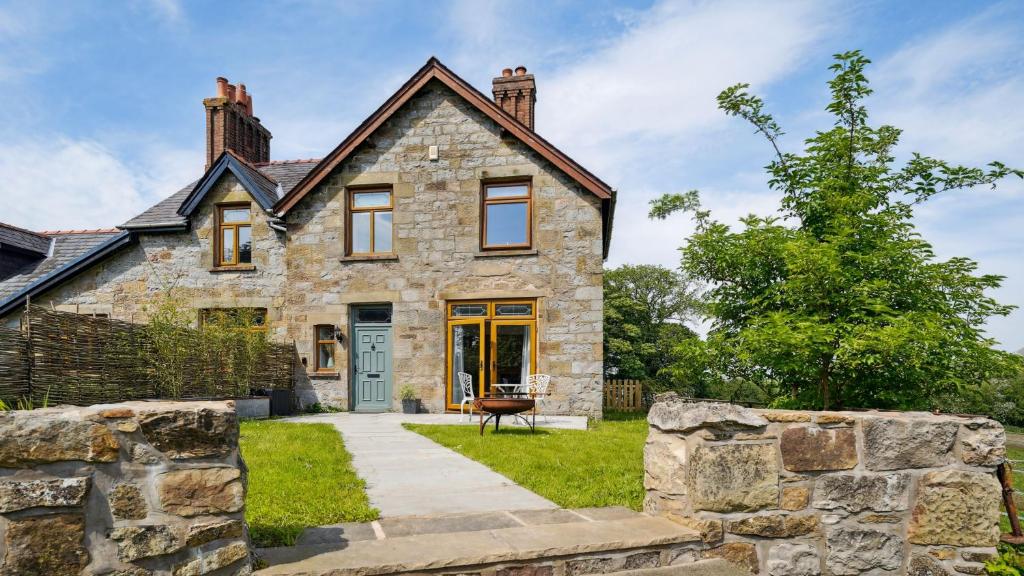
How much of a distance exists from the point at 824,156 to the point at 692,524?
195 inches

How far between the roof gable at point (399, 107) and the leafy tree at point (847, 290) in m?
7.41

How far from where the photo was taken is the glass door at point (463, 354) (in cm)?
1437

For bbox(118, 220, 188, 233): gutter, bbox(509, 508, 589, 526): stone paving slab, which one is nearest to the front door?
bbox(118, 220, 188, 233): gutter

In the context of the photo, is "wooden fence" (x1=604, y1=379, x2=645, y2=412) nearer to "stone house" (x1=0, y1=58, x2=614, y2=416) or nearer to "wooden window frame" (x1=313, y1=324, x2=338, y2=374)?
"stone house" (x1=0, y1=58, x2=614, y2=416)

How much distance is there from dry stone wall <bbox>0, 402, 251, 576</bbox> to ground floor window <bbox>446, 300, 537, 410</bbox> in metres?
11.1

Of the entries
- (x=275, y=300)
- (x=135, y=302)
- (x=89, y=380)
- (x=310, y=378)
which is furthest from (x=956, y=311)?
(x=135, y=302)

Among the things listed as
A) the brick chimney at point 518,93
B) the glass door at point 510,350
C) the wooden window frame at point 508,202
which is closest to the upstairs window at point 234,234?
the wooden window frame at point 508,202

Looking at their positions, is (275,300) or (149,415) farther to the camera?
(275,300)

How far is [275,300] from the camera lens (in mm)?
15578

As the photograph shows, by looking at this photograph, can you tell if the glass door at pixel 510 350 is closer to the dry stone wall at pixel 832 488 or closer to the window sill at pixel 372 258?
the window sill at pixel 372 258

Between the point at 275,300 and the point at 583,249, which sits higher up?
the point at 583,249

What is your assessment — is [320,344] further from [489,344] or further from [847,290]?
[847,290]

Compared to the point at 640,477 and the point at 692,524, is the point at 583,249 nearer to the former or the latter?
the point at 640,477

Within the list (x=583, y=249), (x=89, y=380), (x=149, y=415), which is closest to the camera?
(x=149, y=415)
